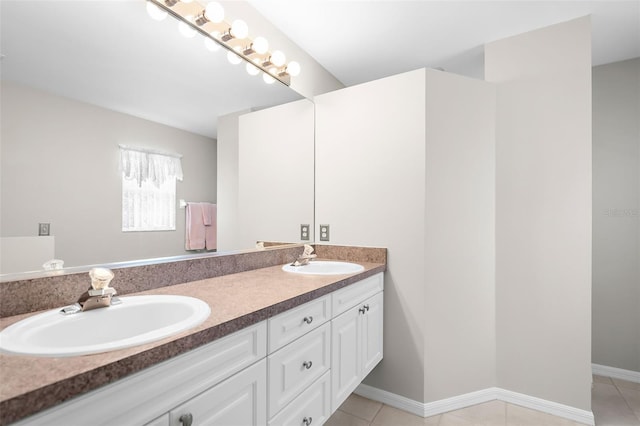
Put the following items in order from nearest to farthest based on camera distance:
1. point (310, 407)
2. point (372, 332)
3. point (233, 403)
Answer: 1. point (233, 403)
2. point (310, 407)
3. point (372, 332)

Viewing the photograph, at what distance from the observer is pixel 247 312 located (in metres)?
0.98

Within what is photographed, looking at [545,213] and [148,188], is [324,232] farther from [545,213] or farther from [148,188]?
[545,213]

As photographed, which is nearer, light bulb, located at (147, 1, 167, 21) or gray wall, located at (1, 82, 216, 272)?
gray wall, located at (1, 82, 216, 272)

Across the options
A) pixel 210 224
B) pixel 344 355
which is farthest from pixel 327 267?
pixel 210 224

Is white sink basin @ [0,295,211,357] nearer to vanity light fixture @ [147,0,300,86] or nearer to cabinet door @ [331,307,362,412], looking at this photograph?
cabinet door @ [331,307,362,412]

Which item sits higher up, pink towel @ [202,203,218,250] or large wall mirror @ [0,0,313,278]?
large wall mirror @ [0,0,313,278]

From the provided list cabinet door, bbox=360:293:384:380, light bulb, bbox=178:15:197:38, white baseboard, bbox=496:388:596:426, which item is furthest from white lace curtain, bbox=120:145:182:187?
white baseboard, bbox=496:388:596:426

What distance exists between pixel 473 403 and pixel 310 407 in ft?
4.28

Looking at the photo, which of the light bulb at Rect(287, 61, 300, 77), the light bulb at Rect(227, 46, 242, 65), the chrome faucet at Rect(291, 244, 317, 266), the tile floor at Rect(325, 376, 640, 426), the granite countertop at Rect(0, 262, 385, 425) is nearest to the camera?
the granite countertop at Rect(0, 262, 385, 425)

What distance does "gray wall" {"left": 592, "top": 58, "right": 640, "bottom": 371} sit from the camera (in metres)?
2.34

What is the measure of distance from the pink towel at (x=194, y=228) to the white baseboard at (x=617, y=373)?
10.1 feet

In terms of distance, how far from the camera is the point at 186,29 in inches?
57.5

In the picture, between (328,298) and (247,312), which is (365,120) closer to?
(328,298)

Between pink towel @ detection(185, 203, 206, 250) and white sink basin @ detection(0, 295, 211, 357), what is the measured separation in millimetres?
422
